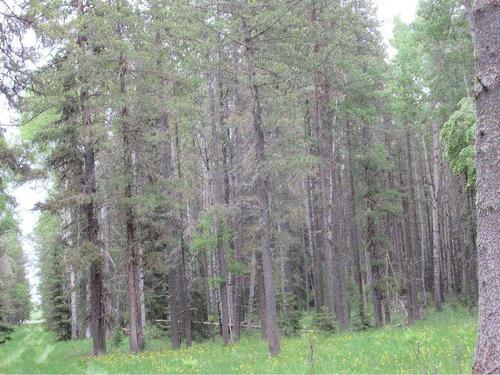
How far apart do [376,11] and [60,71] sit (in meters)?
13.5

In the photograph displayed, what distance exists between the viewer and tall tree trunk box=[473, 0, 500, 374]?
4.91 m

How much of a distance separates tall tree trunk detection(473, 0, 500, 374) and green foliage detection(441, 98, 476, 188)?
23.3ft

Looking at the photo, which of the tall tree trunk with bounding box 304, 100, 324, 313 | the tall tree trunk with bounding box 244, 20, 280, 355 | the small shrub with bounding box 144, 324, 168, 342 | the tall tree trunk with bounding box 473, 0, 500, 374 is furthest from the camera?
the small shrub with bounding box 144, 324, 168, 342

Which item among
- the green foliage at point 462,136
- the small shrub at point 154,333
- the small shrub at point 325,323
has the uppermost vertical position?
the green foliage at point 462,136

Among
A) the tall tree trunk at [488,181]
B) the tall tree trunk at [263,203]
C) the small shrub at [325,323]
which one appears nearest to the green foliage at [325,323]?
the small shrub at [325,323]

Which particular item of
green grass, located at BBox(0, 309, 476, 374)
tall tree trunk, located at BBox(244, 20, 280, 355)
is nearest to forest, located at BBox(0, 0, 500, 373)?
tall tree trunk, located at BBox(244, 20, 280, 355)

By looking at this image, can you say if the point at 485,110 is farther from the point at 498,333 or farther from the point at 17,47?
the point at 17,47

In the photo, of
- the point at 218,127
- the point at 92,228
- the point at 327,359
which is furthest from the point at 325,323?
the point at 92,228

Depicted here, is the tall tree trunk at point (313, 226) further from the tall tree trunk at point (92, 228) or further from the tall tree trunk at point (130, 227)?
the tall tree trunk at point (92, 228)

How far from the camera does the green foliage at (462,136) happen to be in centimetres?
1233

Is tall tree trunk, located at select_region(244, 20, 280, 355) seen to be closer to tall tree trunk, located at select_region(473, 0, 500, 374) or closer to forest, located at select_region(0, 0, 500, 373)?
forest, located at select_region(0, 0, 500, 373)

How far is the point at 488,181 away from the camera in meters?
5.15

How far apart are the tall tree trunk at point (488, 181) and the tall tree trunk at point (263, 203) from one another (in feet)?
26.0

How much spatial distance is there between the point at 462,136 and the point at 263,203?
558 cm
